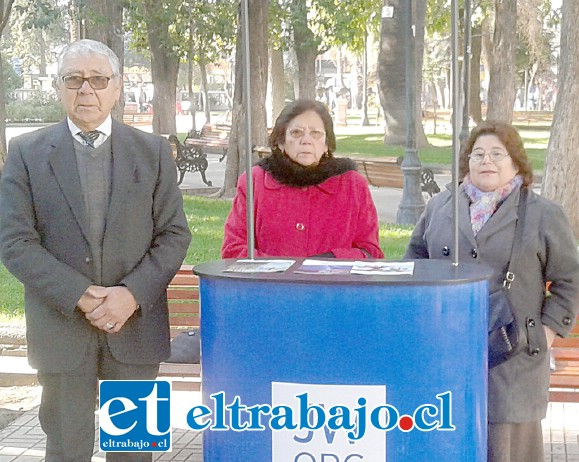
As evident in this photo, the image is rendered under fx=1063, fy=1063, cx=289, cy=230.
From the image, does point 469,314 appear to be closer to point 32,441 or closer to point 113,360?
point 113,360

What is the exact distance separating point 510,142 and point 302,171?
835 millimetres

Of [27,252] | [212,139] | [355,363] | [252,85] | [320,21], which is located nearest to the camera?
[355,363]

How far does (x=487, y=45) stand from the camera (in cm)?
4112

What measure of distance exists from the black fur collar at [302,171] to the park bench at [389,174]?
11.6 m

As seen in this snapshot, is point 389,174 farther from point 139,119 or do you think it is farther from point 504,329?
point 139,119

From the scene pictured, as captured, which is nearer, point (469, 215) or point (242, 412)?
point (242, 412)

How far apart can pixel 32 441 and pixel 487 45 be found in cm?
3739

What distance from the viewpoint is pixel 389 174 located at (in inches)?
640

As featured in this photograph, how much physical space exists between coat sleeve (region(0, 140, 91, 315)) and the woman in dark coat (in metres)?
1.43

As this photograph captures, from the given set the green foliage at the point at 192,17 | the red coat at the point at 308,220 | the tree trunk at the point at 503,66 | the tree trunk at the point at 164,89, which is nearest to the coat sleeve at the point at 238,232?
the red coat at the point at 308,220

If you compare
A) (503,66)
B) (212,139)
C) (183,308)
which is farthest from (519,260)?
(212,139)

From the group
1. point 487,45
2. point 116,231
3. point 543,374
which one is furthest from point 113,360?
point 487,45

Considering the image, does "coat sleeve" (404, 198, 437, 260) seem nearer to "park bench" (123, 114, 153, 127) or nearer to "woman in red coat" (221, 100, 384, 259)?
"woman in red coat" (221, 100, 384, 259)

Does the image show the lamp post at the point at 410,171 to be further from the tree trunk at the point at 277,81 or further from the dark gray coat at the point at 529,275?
the tree trunk at the point at 277,81
